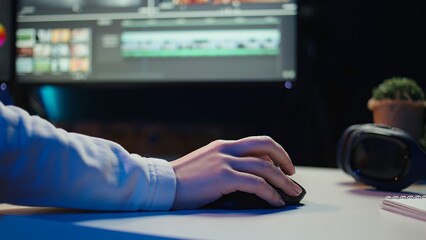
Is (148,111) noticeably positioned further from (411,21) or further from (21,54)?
(411,21)

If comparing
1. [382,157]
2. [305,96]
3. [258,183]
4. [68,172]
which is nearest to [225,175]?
[258,183]

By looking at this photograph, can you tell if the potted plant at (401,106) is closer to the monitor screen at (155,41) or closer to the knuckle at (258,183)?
the monitor screen at (155,41)

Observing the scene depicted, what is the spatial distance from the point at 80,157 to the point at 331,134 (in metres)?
0.95

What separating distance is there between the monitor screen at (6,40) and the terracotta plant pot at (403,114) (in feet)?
3.07

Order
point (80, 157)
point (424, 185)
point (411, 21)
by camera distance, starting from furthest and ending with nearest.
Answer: point (411, 21) < point (424, 185) < point (80, 157)

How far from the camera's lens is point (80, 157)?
49 centimetres

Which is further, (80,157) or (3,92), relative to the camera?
(3,92)

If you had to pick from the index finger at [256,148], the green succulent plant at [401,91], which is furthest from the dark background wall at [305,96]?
the index finger at [256,148]

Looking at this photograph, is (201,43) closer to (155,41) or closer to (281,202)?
(155,41)

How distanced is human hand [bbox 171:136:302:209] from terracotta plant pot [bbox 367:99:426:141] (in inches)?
17.3

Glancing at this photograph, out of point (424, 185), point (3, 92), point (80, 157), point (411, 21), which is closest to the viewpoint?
point (80, 157)

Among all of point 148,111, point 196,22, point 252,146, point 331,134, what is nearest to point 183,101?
point 148,111

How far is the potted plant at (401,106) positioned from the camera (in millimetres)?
932

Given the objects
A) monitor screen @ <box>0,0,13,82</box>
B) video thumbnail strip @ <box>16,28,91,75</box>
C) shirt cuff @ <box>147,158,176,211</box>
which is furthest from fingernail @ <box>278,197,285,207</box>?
monitor screen @ <box>0,0,13,82</box>
